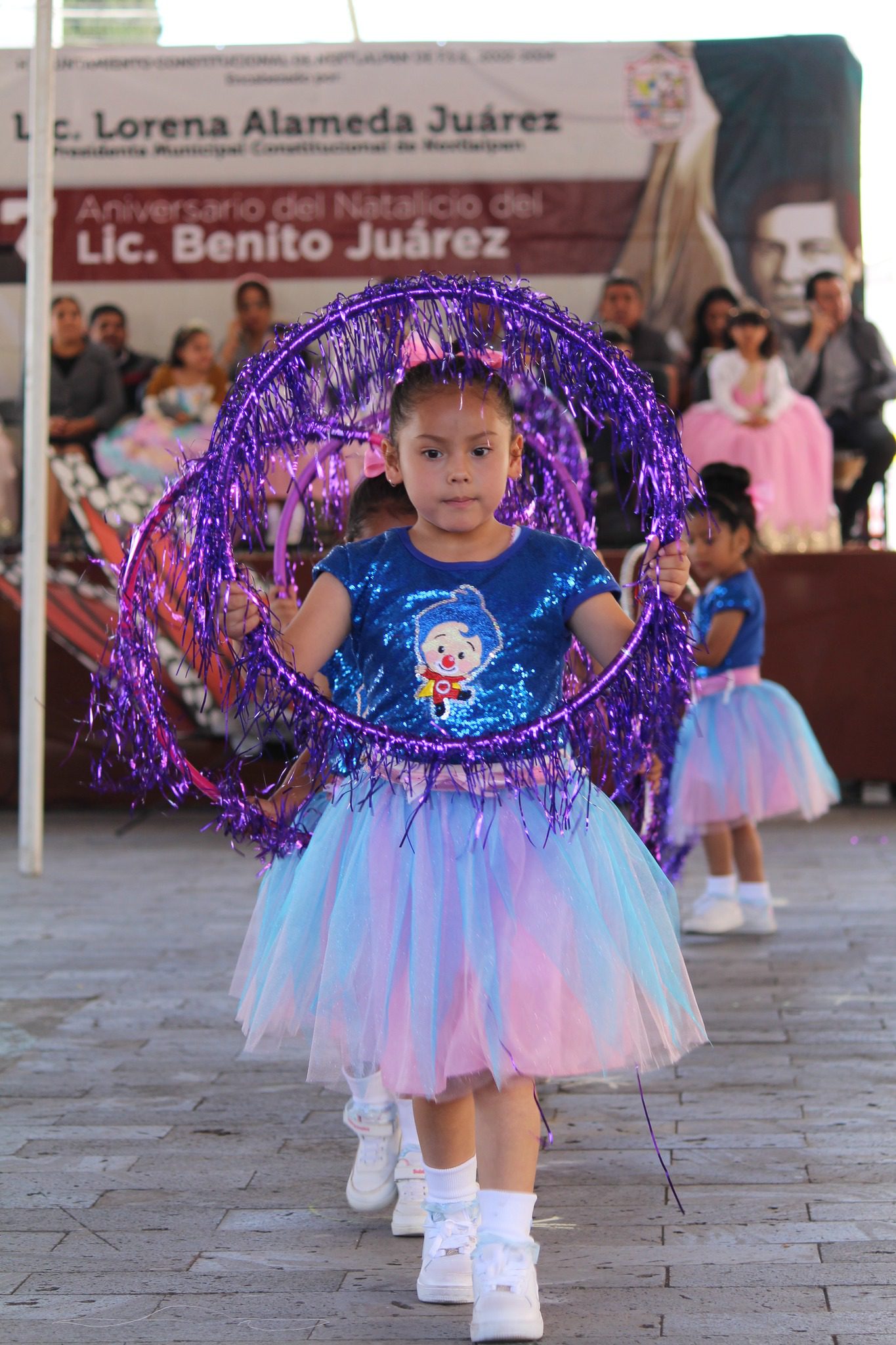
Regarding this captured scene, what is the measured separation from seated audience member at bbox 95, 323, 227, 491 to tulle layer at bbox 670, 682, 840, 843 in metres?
4.32

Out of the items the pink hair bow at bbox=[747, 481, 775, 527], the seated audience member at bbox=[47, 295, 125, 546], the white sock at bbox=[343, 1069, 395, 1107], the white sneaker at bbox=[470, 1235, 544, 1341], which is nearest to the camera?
the white sneaker at bbox=[470, 1235, 544, 1341]

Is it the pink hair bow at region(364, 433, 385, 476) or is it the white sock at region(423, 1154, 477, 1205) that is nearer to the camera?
the white sock at region(423, 1154, 477, 1205)

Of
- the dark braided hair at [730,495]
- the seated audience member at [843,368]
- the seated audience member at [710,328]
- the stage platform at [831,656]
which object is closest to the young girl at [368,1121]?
the dark braided hair at [730,495]

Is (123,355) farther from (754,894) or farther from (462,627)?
(462,627)

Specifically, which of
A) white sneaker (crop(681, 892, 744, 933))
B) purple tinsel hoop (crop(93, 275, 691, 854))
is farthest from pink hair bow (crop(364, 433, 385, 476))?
white sneaker (crop(681, 892, 744, 933))

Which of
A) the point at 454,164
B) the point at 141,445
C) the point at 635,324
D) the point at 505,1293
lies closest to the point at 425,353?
the point at 505,1293

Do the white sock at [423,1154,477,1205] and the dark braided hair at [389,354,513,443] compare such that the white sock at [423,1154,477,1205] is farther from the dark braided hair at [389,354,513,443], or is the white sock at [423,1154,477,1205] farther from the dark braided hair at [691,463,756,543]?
the dark braided hair at [691,463,756,543]

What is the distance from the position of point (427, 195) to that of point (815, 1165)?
7.40 m

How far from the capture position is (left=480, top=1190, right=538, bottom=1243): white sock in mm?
1963

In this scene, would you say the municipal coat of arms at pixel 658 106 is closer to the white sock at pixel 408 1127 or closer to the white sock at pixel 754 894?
the white sock at pixel 754 894

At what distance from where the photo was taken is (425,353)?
2271mm

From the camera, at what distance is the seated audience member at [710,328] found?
8.48 m

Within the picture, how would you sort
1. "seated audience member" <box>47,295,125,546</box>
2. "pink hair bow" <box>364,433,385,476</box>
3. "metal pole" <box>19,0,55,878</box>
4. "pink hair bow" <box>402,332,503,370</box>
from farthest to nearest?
"seated audience member" <box>47,295,125,546</box> < "metal pole" <box>19,0,55,878</box> < "pink hair bow" <box>364,433,385,476</box> < "pink hair bow" <box>402,332,503,370</box>

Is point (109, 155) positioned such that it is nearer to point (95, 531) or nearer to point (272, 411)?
point (95, 531)
